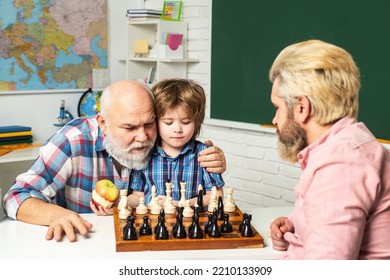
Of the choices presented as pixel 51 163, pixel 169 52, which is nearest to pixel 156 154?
pixel 51 163

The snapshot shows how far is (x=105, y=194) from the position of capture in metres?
2.32

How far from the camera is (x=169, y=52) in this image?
5113mm

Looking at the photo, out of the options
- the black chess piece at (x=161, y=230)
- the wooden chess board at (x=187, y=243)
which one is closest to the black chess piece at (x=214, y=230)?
the wooden chess board at (x=187, y=243)

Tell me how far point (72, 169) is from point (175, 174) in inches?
17.8

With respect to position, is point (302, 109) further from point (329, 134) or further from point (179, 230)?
point (179, 230)

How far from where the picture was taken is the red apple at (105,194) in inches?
91.1

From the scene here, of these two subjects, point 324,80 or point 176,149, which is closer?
point 324,80

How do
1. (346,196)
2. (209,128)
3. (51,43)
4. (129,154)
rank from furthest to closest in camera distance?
1. (51,43)
2. (209,128)
3. (129,154)
4. (346,196)

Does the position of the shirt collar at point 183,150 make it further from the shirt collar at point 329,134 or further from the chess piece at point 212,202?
the shirt collar at point 329,134

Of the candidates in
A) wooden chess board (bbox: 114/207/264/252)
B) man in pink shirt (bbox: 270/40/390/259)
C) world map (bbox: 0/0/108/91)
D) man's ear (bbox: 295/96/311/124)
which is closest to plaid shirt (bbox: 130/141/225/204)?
wooden chess board (bbox: 114/207/264/252)

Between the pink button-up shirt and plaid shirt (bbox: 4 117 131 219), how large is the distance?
1244mm

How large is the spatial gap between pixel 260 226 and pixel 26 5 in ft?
11.5

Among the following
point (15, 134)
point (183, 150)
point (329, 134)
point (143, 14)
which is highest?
point (143, 14)

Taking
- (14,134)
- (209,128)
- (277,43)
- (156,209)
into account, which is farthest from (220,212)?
(14,134)
